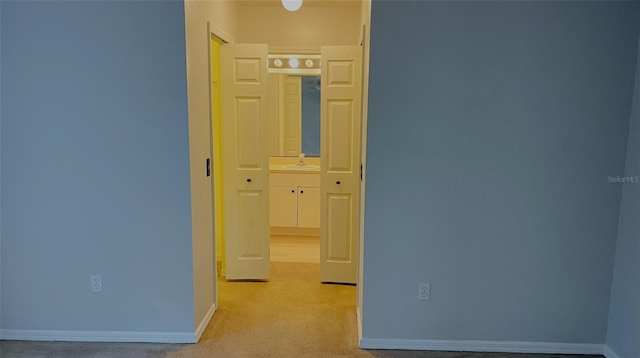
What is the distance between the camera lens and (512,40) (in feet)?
7.20

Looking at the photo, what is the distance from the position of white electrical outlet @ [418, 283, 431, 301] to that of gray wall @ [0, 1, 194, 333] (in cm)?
137

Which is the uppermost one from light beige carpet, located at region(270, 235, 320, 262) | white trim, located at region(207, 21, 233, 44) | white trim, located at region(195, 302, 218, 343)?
white trim, located at region(207, 21, 233, 44)

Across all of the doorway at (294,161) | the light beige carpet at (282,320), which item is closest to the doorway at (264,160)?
the light beige carpet at (282,320)

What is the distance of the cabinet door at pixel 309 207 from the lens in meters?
Result: 4.72

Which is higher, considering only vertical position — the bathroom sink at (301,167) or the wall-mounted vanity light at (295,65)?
the wall-mounted vanity light at (295,65)

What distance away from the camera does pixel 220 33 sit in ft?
9.78

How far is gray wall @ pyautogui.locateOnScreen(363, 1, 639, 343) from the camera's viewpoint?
2186 mm

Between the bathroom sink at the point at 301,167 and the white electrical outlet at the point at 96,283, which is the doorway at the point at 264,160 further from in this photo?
the bathroom sink at the point at 301,167

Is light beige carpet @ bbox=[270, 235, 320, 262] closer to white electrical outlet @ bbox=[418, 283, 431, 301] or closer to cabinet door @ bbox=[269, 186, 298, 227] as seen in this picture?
cabinet door @ bbox=[269, 186, 298, 227]

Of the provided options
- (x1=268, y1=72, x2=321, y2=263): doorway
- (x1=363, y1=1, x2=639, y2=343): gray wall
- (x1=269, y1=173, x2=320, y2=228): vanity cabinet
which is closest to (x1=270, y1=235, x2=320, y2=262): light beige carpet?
(x1=268, y1=72, x2=321, y2=263): doorway

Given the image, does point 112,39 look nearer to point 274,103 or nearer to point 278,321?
point 278,321

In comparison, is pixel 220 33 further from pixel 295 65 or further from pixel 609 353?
pixel 609 353

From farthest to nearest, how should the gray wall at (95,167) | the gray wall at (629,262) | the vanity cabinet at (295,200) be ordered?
the vanity cabinet at (295,200), the gray wall at (95,167), the gray wall at (629,262)

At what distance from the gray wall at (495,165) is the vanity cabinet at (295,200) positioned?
239 cm
